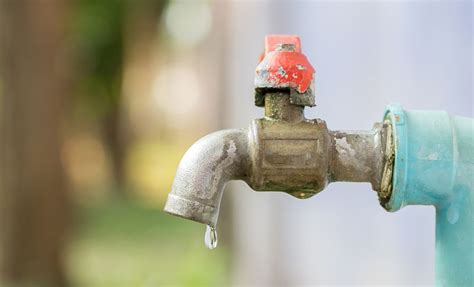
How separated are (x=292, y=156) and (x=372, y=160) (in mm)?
102

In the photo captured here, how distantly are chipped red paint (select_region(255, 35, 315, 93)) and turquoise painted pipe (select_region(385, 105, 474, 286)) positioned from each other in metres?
0.12

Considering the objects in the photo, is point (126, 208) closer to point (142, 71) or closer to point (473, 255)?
point (142, 71)

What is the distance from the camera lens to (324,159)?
3.00 feet

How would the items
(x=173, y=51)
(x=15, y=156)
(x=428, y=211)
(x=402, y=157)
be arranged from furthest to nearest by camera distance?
1. (x=173, y=51)
2. (x=15, y=156)
3. (x=428, y=211)
4. (x=402, y=157)

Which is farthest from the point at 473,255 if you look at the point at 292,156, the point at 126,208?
the point at 126,208

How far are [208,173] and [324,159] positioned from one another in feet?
0.47

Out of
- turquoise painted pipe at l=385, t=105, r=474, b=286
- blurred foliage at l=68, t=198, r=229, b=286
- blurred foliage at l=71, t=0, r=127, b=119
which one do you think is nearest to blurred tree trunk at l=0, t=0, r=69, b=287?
blurred foliage at l=68, t=198, r=229, b=286

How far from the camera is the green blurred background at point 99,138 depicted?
4.77 m

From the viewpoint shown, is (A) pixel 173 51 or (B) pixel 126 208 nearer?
(B) pixel 126 208

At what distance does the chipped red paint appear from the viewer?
906 mm

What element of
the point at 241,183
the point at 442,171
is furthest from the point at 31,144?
the point at 442,171

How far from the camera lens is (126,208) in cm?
1101

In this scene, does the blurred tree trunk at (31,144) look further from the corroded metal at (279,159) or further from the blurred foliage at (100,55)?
the blurred foliage at (100,55)

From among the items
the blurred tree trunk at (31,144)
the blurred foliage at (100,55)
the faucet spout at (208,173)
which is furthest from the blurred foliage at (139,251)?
the faucet spout at (208,173)
